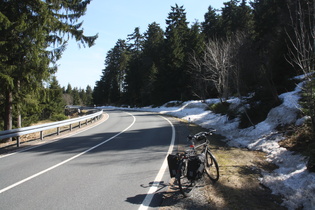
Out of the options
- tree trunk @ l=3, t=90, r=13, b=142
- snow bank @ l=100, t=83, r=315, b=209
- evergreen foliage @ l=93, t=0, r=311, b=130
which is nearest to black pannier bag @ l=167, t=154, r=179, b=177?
snow bank @ l=100, t=83, r=315, b=209

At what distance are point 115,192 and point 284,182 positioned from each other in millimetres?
3737

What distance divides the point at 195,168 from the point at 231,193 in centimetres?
91

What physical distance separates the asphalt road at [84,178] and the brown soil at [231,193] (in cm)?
48

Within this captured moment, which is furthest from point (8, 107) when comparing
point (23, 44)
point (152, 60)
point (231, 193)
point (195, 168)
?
point (152, 60)

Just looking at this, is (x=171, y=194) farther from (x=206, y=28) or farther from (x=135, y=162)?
(x=206, y=28)

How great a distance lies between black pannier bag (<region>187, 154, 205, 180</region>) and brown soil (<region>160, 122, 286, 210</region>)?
371 mm

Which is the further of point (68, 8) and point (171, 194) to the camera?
point (68, 8)

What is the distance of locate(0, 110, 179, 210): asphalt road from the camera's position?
4.45m

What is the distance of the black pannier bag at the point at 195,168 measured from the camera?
478 cm

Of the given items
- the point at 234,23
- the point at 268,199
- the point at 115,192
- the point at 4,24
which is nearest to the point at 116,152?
the point at 115,192

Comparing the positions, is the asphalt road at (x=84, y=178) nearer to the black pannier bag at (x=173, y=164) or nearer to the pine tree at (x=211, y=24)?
the black pannier bag at (x=173, y=164)

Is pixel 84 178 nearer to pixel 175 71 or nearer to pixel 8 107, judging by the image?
pixel 8 107

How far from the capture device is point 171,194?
4809 millimetres

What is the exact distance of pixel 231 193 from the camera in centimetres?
479
